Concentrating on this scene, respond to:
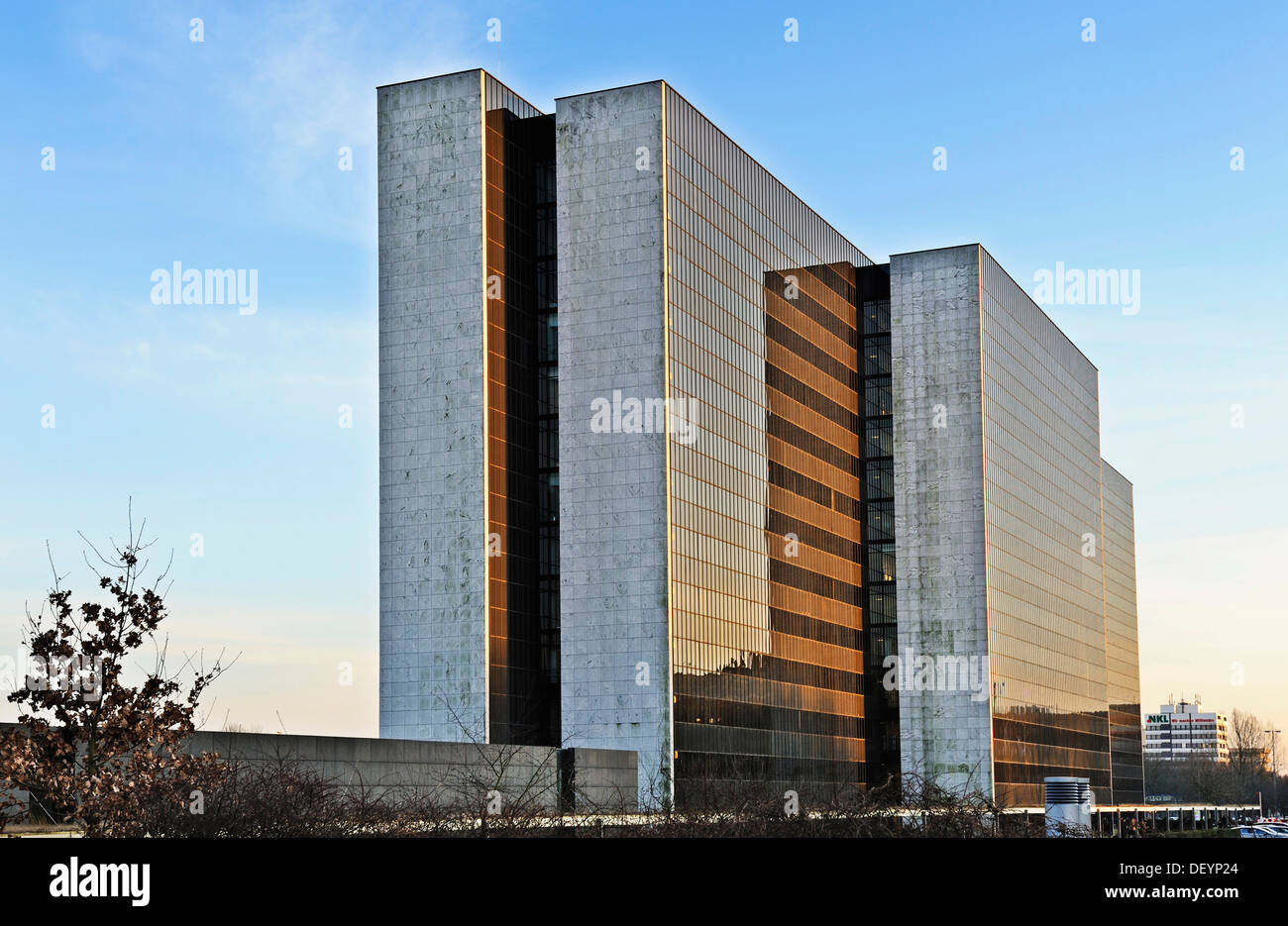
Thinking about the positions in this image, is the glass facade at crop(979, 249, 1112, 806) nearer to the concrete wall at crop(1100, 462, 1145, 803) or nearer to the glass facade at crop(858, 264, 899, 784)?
the glass facade at crop(858, 264, 899, 784)

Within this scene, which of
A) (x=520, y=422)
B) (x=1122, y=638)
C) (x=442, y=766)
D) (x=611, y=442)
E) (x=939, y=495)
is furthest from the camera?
(x=1122, y=638)

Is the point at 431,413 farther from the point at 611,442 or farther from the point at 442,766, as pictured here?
the point at 442,766

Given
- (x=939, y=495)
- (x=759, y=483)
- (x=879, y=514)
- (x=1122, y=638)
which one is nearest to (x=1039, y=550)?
(x=879, y=514)

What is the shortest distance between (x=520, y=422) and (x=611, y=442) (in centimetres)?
628

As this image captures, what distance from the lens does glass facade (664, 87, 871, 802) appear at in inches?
3216

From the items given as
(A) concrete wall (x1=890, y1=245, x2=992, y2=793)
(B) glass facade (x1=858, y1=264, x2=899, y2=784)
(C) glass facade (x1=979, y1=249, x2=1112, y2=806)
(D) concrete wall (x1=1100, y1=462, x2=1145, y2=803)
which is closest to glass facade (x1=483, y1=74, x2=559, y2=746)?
(B) glass facade (x1=858, y1=264, x2=899, y2=784)

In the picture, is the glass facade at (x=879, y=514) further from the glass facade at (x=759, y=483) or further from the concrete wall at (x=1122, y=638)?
the concrete wall at (x=1122, y=638)

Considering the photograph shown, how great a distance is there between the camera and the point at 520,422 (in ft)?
276

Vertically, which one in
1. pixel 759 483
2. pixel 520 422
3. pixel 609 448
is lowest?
pixel 759 483

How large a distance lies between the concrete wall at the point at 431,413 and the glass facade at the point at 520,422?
958 mm

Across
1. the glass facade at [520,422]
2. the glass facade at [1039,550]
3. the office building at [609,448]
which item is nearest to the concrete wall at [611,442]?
the office building at [609,448]

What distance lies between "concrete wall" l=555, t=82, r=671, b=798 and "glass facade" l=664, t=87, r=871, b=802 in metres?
1.08
